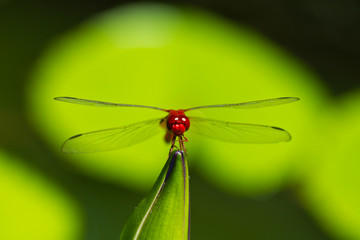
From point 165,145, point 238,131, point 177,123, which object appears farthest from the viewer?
point 165,145

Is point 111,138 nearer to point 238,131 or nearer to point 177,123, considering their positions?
point 177,123

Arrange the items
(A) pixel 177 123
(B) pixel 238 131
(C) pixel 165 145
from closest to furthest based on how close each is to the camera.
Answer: (A) pixel 177 123 → (B) pixel 238 131 → (C) pixel 165 145

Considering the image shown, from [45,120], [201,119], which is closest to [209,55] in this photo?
[201,119]

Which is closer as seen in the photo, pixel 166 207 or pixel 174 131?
pixel 166 207

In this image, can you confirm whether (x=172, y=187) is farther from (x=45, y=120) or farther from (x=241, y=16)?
(x=241, y=16)

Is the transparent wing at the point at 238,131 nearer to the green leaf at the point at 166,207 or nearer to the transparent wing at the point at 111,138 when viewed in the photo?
the transparent wing at the point at 111,138

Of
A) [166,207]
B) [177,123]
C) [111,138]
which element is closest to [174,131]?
[177,123]
